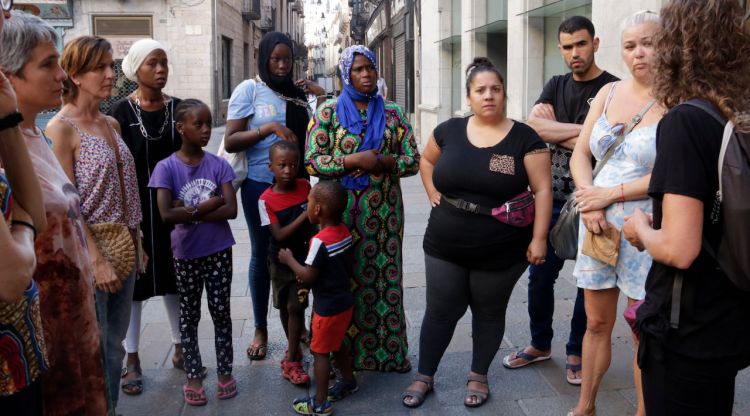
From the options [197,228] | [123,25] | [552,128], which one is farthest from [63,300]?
[123,25]

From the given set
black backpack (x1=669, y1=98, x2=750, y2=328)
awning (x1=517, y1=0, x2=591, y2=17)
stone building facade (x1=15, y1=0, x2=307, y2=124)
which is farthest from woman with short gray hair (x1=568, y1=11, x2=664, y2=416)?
stone building facade (x1=15, y1=0, x2=307, y2=124)

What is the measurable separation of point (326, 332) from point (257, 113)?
1.56m

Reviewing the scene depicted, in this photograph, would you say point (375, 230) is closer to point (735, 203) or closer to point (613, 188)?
point (613, 188)

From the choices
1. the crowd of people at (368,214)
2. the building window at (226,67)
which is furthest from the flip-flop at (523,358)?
the building window at (226,67)

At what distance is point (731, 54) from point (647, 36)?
1227mm

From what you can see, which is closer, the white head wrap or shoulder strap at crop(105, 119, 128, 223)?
shoulder strap at crop(105, 119, 128, 223)

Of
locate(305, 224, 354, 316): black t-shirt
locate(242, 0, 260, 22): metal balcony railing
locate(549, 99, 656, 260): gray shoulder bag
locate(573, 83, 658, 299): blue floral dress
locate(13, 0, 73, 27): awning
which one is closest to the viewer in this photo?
locate(573, 83, 658, 299): blue floral dress

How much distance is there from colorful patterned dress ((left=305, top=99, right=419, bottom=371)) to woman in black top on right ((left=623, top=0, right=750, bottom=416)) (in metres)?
1.97

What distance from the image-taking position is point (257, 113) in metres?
4.31

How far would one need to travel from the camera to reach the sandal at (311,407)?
3.55m

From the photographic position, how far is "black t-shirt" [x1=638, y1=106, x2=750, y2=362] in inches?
76.0

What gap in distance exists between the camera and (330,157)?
3.78 m

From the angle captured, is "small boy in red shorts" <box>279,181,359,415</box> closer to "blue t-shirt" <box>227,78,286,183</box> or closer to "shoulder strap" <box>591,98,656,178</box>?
"blue t-shirt" <box>227,78,286,183</box>

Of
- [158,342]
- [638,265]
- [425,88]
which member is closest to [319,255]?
[638,265]
